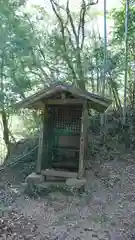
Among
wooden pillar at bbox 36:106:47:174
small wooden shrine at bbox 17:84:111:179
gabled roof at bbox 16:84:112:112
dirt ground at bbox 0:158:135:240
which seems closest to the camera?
dirt ground at bbox 0:158:135:240

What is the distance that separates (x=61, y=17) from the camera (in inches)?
333

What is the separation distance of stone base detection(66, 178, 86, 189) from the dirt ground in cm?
16

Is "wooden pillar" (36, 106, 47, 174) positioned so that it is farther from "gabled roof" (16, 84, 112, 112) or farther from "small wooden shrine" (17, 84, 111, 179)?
"gabled roof" (16, 84, 112, 112)

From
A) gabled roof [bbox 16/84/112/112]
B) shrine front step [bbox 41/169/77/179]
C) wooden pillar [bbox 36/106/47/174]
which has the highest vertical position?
gabled roof [bbox 16/84/112/112]

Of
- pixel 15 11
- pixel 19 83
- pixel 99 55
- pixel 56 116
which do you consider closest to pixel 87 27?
pixel 99 55

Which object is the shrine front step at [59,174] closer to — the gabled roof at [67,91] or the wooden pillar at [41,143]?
the wooden pillar at [41,143]

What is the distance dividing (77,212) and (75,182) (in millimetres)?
764

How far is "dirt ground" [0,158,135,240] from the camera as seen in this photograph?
369cm

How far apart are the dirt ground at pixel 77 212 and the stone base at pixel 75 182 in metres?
0.16

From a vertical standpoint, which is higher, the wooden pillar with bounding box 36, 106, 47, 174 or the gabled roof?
the gabled roof

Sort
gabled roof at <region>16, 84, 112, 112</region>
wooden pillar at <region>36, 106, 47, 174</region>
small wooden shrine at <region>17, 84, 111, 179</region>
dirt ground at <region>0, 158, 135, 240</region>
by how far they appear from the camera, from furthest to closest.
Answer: wooden pillar at <region>36, 106, 47, 174</region>
small wooden shrine at <region>17, 84, 111, 179</region>
gabled roof at <region>16, 84, 112, 112</region>
dirt ground at <region>0, 158, 135, 240</region>

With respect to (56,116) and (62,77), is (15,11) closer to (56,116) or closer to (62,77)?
(62,77)

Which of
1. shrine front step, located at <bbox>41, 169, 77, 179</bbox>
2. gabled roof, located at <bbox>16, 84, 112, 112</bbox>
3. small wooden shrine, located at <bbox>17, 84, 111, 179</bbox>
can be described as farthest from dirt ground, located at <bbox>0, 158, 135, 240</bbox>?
gabled roof, located at <bbox>16, 84, 112, 112</bbox>

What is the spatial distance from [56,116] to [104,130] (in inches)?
74.9
